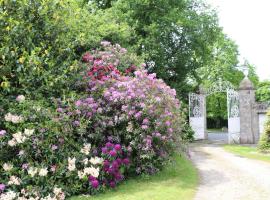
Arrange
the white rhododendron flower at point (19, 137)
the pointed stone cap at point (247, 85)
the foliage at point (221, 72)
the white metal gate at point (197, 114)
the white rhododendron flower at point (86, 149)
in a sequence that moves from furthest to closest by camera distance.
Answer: the foliage at point (221, 72)
the white metal gate at point (197, 114)
the pointed stone cap at point (247, 85)
the white rhododendron flower at point (86, 149)
the white rhododendron flower at point (19, 137)

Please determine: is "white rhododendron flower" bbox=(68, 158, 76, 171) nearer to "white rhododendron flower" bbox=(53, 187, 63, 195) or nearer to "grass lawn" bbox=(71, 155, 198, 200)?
"white rhododendron flower" bbox=(53, 187, 63, 195)

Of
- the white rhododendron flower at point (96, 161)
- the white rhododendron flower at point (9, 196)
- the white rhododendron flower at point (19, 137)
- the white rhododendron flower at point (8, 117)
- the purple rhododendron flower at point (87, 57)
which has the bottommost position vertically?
the white rhododendron flower at point (9, 196)

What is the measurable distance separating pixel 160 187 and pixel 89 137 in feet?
6.97

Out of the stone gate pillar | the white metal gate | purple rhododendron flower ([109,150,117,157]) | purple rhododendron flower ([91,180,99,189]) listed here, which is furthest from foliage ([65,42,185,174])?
the stone gate pillar

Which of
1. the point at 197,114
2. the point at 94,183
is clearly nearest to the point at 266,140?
the point at 197,114

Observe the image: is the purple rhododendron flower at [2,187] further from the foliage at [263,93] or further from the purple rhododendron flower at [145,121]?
the foliage at [263,93]

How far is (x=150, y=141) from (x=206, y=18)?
14784mm

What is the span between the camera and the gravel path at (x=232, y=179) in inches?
291

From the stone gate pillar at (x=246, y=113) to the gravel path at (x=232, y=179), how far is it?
26.9 ft

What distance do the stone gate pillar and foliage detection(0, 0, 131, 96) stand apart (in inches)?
518

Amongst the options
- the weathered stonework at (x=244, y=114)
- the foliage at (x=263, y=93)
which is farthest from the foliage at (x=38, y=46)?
the foliage at (x=263, y=93)

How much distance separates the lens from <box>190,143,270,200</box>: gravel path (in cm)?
739

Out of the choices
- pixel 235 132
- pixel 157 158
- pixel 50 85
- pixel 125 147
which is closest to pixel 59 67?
pixel 50 85

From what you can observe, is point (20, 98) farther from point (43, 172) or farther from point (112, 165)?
point (112, 165)
